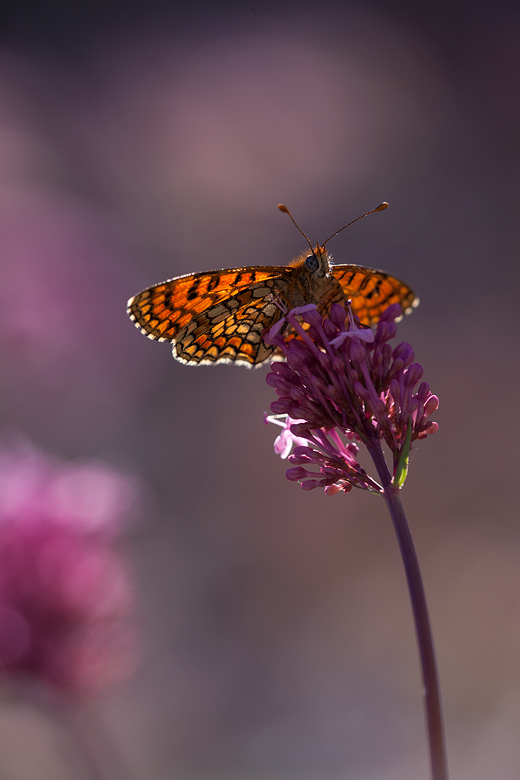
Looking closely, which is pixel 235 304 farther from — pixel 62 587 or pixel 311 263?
pixel 62 587

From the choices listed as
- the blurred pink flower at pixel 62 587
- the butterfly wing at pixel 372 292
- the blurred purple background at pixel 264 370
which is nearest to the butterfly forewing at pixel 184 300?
the butterfly wing at pixel 372 292

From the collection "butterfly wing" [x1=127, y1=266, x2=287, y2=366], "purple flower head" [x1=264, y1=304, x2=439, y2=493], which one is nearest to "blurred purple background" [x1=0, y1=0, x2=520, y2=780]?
"butterfly wing" [x1=127, y1=266, x2=287, y2=366]

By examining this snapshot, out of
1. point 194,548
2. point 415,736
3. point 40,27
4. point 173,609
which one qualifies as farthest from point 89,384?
point 40,27

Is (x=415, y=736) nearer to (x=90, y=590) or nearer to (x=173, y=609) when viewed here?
(x=173, y=609)

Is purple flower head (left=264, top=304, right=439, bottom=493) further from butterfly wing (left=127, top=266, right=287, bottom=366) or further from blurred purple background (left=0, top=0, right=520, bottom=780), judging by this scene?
blurred purple background (left=0, top=0, right=520, bottom=780)

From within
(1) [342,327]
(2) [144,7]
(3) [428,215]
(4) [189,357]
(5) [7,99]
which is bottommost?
(4) [189,357]

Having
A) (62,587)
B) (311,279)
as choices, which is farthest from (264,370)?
(311,279)
